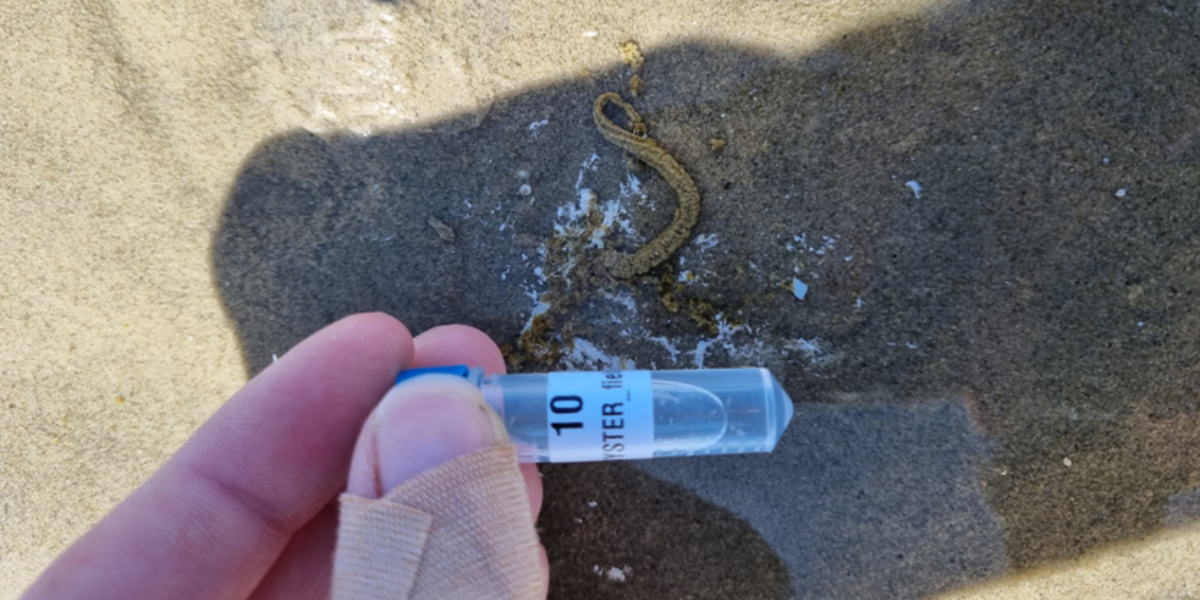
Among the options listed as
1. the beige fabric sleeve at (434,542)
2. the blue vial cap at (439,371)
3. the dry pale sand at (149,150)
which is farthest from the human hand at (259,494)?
the dry pale sand at (149,150)

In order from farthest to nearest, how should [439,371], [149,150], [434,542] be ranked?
[149,150] < [439,371] < [434,542]

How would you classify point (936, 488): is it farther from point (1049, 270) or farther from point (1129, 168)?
point (1129, 168)

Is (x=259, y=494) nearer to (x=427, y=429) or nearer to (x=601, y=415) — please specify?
(x=427, y=429)

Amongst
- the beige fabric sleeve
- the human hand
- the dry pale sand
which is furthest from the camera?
the dry pale sand

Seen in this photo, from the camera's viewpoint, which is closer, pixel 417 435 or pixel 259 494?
pixel 417 435

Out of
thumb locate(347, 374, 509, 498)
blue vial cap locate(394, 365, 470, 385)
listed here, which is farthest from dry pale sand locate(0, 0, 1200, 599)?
thumb locate(347, 374, 509, 498)

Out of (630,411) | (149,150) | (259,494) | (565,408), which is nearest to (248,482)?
(259,494)

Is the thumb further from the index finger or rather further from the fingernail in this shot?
the index finger
